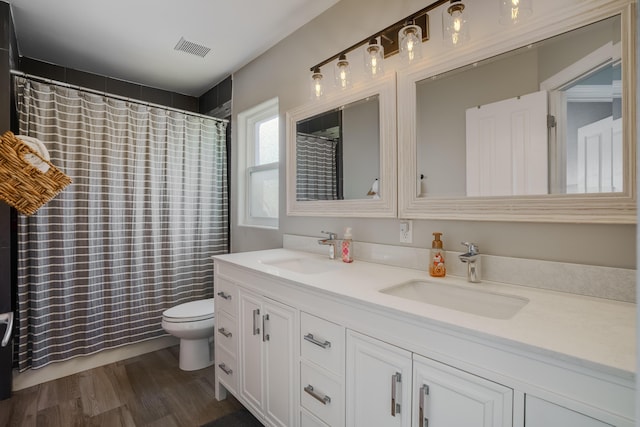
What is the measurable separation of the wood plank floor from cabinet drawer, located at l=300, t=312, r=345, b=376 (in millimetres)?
937

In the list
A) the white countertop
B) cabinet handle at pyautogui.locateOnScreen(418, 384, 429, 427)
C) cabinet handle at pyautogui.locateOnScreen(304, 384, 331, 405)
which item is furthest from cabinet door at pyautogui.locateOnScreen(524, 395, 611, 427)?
cabinet handle at pyautogui.locateOnScreen(304, 384, 331, 405)

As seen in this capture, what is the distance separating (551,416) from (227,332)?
5.09ft

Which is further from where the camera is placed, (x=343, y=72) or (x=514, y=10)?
(x=343, y=72)

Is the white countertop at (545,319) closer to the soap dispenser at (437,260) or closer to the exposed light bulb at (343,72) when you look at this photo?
the soap dispenser at (437,260)

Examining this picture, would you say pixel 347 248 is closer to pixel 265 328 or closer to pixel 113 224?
pixel 265 328

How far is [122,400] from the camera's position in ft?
6.30

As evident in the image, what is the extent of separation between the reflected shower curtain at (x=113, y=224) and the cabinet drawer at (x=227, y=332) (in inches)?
37.6

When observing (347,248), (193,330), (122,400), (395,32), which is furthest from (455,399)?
(122,400)

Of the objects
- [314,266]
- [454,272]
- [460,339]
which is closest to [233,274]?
[314,266]

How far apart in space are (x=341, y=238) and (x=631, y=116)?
1332 millimetres

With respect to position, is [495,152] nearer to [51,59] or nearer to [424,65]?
[424,65]

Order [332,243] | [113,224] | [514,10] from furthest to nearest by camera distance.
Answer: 1. [113,224]
2. [332,243]
3. [514,10]

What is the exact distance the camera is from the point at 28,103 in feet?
6.58

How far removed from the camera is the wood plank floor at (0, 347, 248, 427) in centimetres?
174
